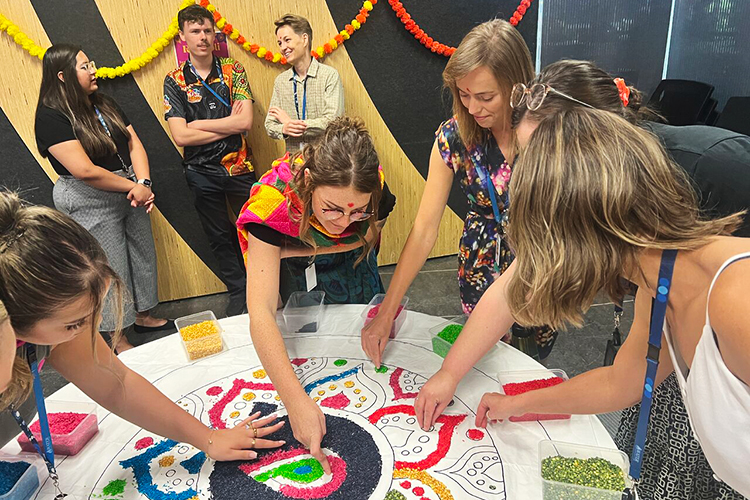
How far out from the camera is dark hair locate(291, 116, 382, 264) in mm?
1333

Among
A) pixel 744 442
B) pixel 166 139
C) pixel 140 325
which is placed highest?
pixel 166 139

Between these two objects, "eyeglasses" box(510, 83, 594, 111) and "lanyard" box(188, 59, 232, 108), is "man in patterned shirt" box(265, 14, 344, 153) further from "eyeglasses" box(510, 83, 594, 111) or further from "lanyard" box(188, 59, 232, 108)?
"eyeglasses" box(510, 83, 594, 111)

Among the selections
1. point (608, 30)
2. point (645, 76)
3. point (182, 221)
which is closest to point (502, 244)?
point (182, 221)

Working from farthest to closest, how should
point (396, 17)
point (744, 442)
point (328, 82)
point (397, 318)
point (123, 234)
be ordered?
point (396, 17) < point (328, 82) < point (123, 234) < point (397, 318) < point (744, 442)

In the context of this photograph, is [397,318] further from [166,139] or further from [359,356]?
[166,139]

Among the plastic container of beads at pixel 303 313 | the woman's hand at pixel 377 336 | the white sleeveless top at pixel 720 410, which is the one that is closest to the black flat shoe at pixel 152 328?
the plastic container of beads at pixel 303 313

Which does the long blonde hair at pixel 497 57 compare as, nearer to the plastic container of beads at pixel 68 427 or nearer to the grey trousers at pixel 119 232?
the plastic container of beads at pixel 68 427

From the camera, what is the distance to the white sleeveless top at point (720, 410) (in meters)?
0.76

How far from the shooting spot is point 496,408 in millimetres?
1183

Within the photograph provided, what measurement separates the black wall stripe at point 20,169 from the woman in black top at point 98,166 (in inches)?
23.1

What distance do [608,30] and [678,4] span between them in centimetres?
63

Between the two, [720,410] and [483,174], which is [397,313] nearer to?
[483,174]

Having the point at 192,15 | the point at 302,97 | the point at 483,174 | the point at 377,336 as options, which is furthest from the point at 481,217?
the point at 192,15

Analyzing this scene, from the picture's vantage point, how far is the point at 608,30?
3.59 m
